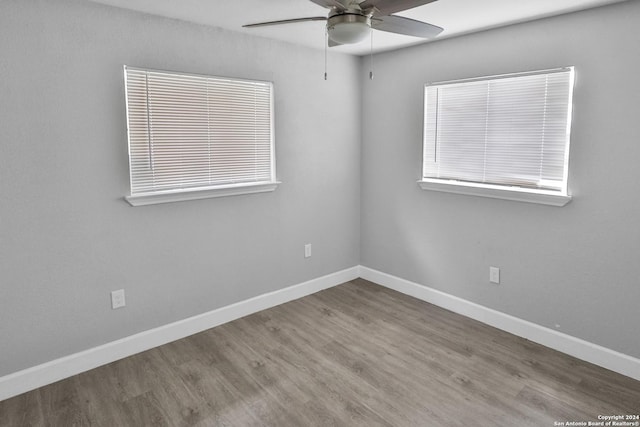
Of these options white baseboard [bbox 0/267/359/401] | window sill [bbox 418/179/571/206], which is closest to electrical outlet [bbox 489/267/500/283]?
window sill [bbox 418/179/571/206]

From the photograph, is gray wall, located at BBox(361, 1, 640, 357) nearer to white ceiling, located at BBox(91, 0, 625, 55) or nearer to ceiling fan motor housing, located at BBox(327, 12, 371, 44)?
white ceiling, located at BBox(91, 0, 625, 55)

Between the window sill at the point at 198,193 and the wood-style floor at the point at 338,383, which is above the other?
the window sill at the point at 198,193

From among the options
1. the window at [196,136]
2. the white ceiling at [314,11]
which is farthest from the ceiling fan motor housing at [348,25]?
the window at [196,136]

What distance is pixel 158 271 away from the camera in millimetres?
2930

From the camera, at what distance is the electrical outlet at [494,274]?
319 centimetres

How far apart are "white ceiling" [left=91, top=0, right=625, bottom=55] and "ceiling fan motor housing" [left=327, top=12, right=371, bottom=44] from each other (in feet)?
2.40

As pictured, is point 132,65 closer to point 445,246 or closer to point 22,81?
point 22,81

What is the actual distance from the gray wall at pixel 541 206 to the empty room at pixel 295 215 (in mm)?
14

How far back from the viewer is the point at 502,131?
3.05 meters

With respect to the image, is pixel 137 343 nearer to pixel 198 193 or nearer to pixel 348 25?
pixel 198 193

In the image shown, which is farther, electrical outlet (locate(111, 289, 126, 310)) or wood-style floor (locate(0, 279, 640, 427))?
electrical outlet (locate(111, 289, 126, 310))

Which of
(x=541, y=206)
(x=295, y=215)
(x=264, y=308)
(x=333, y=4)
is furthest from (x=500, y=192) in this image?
(x=264, y=308)

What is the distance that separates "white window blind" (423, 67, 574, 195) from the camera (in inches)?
108

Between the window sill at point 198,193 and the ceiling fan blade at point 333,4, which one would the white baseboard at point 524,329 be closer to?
the window sill at point 198,193
